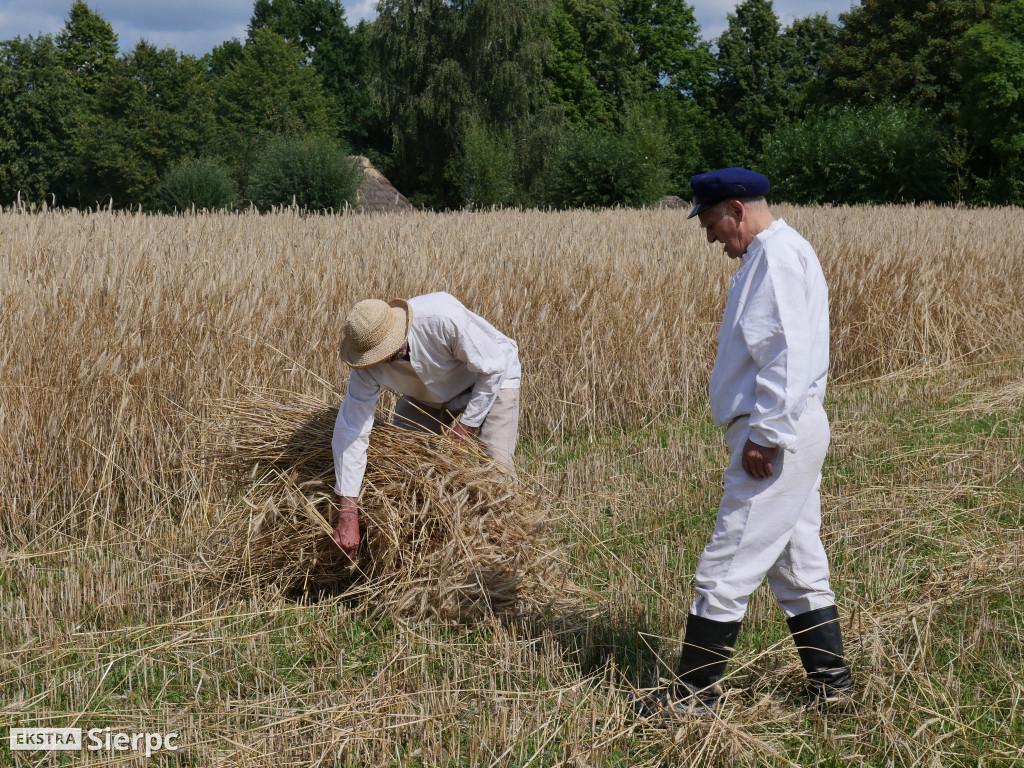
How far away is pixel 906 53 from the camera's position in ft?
123

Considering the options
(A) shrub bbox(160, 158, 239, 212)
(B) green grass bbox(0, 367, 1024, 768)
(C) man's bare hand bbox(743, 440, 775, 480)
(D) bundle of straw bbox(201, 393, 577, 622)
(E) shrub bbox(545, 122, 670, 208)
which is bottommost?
(B) green grass bbox(0, 367, 1024, 768)

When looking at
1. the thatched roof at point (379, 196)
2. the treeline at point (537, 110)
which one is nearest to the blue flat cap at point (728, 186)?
the treeline at point (537, 110)

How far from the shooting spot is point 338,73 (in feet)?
183

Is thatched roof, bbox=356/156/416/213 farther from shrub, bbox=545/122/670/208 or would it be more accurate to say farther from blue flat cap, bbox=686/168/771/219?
blue flat cap, bbox=686/168/771/219

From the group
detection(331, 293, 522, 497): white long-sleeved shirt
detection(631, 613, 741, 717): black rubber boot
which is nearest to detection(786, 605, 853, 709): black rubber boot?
detection(631, 613, 741, 717): black rubber boot

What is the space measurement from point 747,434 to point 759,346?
27cm

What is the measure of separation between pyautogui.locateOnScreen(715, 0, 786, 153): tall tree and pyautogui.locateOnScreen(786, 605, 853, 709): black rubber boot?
167 ft

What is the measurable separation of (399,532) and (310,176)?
20.8m

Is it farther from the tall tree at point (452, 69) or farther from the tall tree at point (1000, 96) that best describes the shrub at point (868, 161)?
the tall tree at point (452, 69)

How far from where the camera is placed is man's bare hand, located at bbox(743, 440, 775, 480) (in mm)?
2602

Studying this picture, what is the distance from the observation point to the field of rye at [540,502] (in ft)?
9.20

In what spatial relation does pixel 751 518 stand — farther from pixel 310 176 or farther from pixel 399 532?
pixel 310 176

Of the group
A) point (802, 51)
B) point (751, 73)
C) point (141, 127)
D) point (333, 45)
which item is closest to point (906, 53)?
point (751, 73)

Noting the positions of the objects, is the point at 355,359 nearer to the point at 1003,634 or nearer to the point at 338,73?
the point at 1003,634
